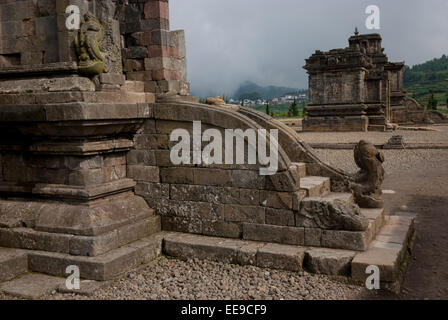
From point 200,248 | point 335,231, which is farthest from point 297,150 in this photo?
point 200,248

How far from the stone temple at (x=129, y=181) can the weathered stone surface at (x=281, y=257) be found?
0.01 meters

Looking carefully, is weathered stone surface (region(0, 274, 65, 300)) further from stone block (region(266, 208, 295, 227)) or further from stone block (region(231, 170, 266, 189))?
stone block (region(266, 208, 295, 227))

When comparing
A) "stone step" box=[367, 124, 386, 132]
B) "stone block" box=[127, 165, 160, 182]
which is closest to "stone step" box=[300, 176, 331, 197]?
"stone block" box=[127, 165, 160, 182]

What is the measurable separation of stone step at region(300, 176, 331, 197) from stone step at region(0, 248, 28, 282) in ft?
12.5

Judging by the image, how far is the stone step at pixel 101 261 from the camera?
17.2 ft

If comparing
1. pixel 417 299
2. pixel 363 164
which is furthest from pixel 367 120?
pixel 417 299

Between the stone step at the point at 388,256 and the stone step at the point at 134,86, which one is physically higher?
the stone step at the point at 134,86

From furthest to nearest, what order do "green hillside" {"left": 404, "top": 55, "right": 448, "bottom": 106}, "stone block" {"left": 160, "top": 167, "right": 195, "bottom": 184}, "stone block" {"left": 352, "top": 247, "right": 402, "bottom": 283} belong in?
"green hillside" {"left": 404, "top": 55, "right": 448, "bottom": 106} → "stone block" {"left": 160, "top": 167, "right": 195, "bottom": 184} → "stone block" {"left": 352, "top": 247, "right": 402, "bottom": 283}

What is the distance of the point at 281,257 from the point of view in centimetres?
535

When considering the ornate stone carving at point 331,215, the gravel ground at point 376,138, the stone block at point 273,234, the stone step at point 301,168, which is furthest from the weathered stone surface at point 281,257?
the gravel ground at point 376,138

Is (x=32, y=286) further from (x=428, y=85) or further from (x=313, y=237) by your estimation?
(x=428, y=85)

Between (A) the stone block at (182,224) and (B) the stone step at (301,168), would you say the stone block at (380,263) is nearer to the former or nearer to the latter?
(B) the stone step at (301,168)

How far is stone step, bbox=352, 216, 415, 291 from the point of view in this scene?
4.81m

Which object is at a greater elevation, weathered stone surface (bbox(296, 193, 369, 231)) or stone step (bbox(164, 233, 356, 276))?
weathered stone surface (bbox(296, 193, 369, 231))
